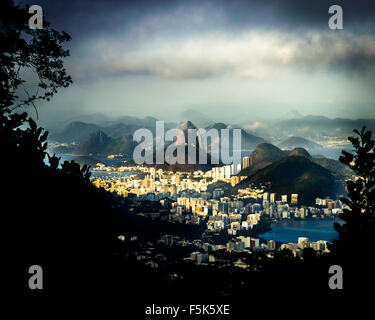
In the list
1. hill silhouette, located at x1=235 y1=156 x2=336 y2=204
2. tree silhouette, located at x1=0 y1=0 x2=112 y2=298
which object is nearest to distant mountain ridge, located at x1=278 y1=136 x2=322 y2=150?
hill silhouette, located at x1=235 y1=156 x2=336 y2=204

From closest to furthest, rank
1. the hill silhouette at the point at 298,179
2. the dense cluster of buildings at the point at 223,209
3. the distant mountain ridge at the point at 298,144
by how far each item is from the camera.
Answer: the dense cluster of buildings at the point at 223,209
the hill silhouette at the point at 298,179
the distant mountain ridge at the point at 298,144

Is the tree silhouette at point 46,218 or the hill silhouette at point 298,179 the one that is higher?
the hill silhouette at point 298,179

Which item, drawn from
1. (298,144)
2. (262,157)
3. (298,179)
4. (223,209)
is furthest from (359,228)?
(298,144)

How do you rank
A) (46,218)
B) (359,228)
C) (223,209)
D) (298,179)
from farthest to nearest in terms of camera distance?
1. (298,179)
2. (223,209)
3. (359,228)
4. (46,218)

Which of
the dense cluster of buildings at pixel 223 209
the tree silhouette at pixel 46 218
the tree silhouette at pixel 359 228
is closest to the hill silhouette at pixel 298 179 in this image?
the dense cluster of buildings at pixel 223 209

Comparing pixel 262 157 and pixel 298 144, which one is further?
pixel 298 144

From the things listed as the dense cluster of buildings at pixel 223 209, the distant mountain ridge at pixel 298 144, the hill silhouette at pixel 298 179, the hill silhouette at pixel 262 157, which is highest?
the distant mountain ridge at pixel 298 144

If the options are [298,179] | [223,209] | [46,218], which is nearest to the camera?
[46,218]

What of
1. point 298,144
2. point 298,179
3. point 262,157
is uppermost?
point 298,144

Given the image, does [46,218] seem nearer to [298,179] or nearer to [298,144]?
[298,179]

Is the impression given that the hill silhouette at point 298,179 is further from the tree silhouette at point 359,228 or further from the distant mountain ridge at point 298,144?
the distant mountain ridge at point 298,144
